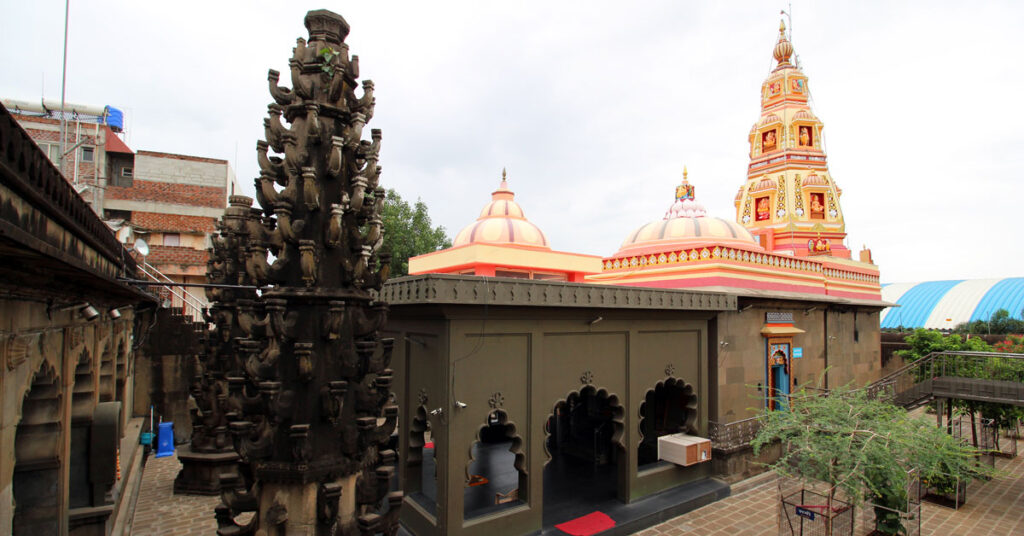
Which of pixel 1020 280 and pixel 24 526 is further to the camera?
pixel 1020 280

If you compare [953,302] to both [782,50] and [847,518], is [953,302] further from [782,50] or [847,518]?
[847,518]

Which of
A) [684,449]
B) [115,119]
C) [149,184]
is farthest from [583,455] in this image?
[115,119]

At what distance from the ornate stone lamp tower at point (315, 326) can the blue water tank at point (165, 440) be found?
14.6 metres

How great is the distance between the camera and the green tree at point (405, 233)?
3228 centimetres

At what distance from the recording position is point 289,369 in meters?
3.89

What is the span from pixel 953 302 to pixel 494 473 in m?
52.7

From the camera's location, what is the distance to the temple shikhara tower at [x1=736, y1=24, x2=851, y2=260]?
87.8ft

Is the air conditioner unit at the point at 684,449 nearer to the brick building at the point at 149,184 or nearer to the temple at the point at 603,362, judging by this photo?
the temple at the point at 603,362

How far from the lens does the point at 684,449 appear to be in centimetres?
1211

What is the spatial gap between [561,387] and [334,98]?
7.86 meters

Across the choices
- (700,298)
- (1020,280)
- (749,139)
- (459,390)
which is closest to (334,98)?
(459,390)

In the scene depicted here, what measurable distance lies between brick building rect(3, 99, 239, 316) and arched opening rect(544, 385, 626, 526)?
20.0m

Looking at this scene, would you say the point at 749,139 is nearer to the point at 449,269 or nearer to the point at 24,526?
the point at 449,269

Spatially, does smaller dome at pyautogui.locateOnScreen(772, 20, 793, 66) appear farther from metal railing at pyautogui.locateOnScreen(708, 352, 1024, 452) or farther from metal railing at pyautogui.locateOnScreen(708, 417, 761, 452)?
metal railing at pyautogui.locateOnScreen(708, 417, 761, 452)
